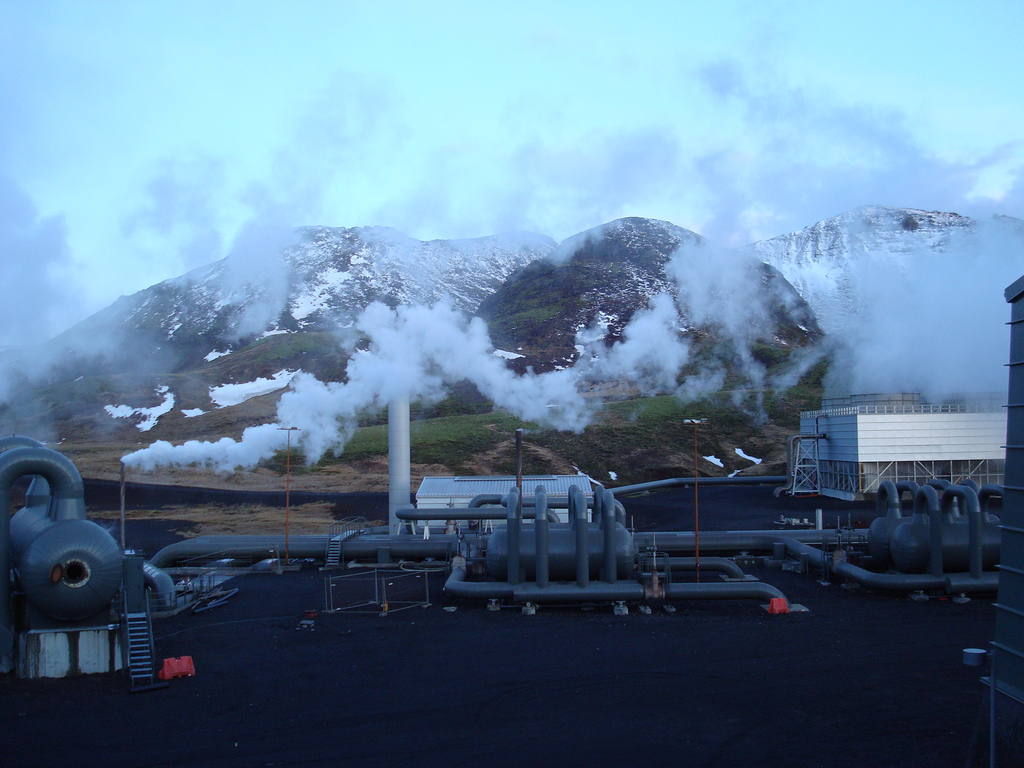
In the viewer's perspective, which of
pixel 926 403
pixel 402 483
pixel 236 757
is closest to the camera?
pixel 236 757

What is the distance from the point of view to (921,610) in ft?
86.7

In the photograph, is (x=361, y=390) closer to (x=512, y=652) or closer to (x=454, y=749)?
(x=512, y=652)

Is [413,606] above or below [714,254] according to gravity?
below

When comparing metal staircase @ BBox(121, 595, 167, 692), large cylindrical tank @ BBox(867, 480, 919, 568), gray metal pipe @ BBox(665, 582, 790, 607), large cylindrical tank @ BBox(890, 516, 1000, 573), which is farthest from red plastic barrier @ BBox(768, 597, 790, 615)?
metal staircase @ BBox(121, 595, 167, 692)

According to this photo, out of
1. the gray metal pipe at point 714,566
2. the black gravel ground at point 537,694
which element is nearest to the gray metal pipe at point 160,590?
the black gravel ground at point 537,694

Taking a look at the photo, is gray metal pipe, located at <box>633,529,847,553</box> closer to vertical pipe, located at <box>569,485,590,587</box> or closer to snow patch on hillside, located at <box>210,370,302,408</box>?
vertical pipe, located at <box>569,485,590,587</box>

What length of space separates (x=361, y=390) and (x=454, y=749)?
4050 centimetres

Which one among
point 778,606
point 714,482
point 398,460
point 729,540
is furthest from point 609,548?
point 714,482

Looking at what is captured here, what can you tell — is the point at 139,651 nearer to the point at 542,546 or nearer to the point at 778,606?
the point at 542,546

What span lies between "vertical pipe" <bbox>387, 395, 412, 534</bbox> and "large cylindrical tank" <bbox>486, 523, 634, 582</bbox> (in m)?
16.7

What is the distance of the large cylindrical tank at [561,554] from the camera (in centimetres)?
2809

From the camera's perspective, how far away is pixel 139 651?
65.5 ft

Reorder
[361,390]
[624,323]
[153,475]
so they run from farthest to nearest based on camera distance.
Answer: [624,323] < [153,475] < [361,390]

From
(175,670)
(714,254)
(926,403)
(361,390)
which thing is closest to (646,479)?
(926,403)
